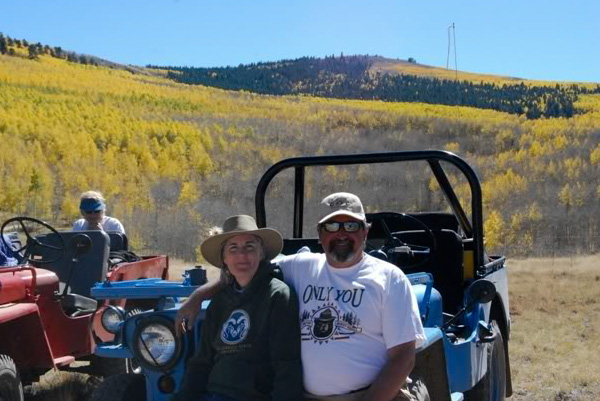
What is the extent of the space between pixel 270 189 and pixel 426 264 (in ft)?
70.7

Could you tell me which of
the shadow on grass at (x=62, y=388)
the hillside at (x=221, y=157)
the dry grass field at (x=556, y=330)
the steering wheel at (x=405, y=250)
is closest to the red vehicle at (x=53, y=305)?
the shadow on grass at (x=62, y=388)

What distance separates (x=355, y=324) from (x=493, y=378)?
9.16ft

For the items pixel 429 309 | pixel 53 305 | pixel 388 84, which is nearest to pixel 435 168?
pixel 429 309

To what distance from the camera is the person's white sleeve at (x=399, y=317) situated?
10.7ft

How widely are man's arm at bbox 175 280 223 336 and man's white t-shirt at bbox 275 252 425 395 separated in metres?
0.56

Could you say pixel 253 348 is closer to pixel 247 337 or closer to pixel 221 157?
pixel 247 337

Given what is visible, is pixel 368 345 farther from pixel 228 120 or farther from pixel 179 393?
pixel 228 120

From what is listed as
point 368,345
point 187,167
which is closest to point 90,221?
point 368,345

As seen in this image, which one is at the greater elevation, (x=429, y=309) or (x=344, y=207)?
(x=344, y=207)

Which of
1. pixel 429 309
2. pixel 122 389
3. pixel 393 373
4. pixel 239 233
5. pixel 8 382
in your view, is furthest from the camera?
pixel 8 382

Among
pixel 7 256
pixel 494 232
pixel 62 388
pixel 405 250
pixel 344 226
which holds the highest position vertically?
pixel 344 226

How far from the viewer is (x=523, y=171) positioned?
34.1m

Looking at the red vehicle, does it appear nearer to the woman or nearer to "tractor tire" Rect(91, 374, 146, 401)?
"tractor tire" Rect(91, 374, 146, 401)

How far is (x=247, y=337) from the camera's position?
3.45 meters
